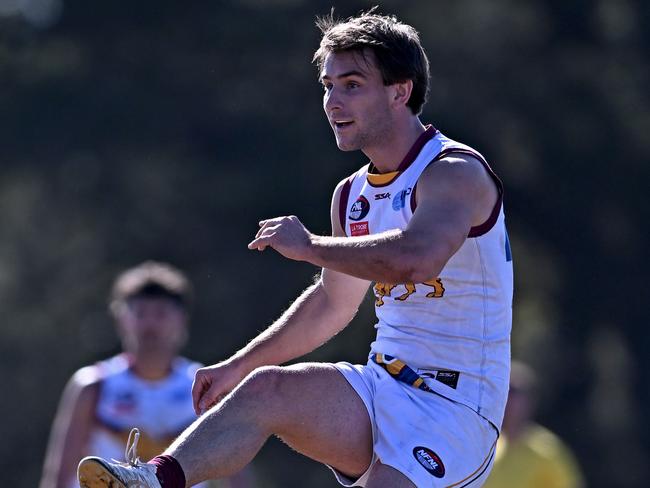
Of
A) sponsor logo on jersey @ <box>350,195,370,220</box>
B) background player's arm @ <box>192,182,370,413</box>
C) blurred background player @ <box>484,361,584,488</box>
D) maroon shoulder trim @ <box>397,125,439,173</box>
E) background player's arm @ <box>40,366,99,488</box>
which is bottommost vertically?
blurred background player @ <box>484,361,584,488</box>

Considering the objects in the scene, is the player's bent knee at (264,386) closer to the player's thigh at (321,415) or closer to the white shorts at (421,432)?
the player's thigh at (321,415)

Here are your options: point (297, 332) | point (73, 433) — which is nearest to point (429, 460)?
point (297, 332)

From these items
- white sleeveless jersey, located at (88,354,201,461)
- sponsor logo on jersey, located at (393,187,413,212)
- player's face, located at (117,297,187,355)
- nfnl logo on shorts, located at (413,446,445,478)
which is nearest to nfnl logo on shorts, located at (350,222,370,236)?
sponsor logo on jersey, located at (393,187,413,212)

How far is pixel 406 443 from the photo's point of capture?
195 inches

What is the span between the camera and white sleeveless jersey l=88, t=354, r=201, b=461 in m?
7.83

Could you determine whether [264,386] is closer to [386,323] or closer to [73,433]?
[386,323]

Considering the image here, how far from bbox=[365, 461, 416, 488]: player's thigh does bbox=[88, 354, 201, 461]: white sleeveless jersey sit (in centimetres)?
303

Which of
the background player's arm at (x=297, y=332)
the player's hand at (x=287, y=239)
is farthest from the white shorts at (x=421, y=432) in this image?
the player's hand at (x=287, y=239)

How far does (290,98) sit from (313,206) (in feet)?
5.56

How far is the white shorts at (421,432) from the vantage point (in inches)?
194

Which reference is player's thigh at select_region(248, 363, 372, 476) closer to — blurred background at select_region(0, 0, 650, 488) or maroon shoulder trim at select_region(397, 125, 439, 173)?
maroon shoulder trim at select_region(397, 125, 439, 173)

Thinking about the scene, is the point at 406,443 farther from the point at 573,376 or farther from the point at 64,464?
the point at 573,376

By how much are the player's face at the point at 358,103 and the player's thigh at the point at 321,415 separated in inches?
34.8

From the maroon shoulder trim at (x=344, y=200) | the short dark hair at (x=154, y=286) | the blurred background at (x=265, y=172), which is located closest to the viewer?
the maroon shoulder trim at (x=344, y=200)
